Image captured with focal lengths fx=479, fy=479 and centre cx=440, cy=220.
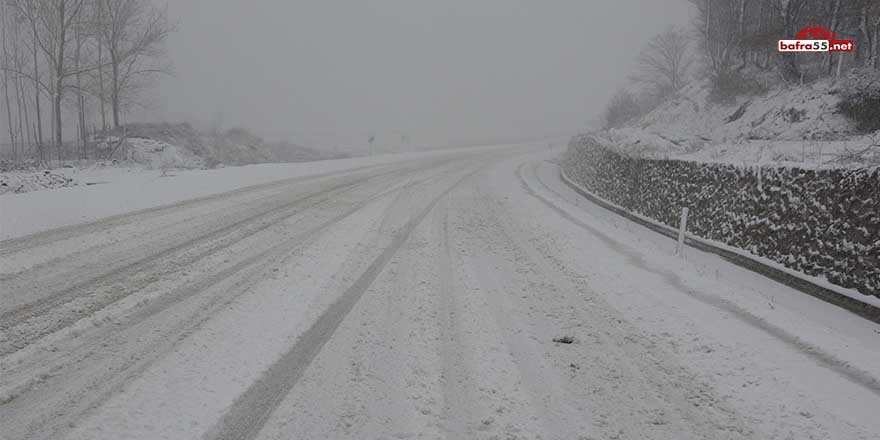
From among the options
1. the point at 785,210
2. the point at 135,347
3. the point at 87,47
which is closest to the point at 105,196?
Result: the point at 135,347

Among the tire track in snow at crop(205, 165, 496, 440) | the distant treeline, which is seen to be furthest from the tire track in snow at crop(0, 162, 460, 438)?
the distant treeline

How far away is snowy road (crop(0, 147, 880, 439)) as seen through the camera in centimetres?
332

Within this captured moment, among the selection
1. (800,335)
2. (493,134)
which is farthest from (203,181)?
(493,134)

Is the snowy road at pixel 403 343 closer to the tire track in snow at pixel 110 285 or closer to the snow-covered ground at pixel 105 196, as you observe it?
the tire track in snow at pixel 110 285

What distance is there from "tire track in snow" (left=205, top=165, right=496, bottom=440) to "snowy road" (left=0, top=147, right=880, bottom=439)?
2 cm

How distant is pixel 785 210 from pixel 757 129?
13.8 m

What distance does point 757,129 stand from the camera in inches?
753

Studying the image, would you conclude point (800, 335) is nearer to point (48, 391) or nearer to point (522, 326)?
point (522, 326)

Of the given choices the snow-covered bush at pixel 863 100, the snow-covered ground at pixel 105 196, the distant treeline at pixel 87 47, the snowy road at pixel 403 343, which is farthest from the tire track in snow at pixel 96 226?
the snow-covered bush at pixel 863 100

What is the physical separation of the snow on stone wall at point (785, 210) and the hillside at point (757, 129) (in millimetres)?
478

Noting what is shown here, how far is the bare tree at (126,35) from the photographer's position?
28438mm

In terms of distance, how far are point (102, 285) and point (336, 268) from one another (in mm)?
2743

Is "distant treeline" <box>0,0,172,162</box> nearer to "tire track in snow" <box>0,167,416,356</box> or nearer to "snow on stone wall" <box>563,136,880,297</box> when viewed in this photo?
"tire track in snow" <box>0,167,416,356</box>

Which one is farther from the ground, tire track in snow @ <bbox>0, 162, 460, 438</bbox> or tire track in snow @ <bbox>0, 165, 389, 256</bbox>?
tire track in snow @ <bbox>0, 165, 389, 256</bbox>
